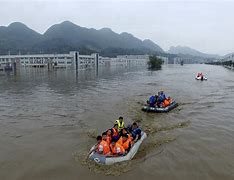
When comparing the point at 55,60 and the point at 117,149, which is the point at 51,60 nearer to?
the point at 55,60

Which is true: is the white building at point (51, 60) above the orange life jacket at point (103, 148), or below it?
above

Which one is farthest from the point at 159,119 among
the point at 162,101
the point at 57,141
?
the point at 57,141

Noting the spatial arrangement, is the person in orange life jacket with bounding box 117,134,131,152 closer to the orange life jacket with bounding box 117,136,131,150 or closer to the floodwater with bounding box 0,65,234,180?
the orange life jacket with bounding box 117,136,131,150

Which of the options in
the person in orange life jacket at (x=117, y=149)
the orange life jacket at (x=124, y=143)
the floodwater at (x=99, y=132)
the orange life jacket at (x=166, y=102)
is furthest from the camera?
the orange life jacket at (x=166, y=102)

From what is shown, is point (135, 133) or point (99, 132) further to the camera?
point (99, 132)

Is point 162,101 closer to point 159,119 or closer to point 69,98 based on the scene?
point 159,119

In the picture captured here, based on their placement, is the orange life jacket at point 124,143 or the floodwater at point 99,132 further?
the orange life jacket at point 124,143

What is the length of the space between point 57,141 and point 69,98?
534 inches

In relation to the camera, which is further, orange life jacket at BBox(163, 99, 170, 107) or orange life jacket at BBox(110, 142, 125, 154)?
orange life jacket at BBox(163, 99, 170, 107)

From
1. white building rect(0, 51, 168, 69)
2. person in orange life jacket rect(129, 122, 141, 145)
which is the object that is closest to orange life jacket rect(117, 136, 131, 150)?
person in orange life jacket rect(129, 122, 141, 145)

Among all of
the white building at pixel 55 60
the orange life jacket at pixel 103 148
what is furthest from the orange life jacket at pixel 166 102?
the white building at pixel 55 60

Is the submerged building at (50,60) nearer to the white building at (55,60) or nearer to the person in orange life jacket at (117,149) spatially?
the white building at (55,60)

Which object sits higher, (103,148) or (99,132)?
(103,148)

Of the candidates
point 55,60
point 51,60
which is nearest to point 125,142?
point 51,60
